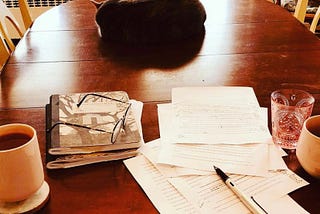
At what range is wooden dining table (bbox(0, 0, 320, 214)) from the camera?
29.3 inches

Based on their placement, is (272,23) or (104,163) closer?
(104,163)

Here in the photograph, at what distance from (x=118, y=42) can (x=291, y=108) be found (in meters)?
0.67

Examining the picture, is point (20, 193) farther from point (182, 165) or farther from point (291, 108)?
point (291, 108)

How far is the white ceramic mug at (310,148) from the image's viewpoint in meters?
0.73

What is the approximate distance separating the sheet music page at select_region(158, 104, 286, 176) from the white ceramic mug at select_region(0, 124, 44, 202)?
0.24 meters

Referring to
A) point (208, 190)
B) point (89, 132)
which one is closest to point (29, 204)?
point (89, 132)

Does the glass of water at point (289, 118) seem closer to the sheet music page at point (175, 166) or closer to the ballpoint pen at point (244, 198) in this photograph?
the sheet music page at point (175, 166)

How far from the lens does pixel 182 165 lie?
799mm

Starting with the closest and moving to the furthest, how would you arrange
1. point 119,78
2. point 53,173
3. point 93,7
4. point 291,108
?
point 53,173 < point 291,108 < point 119,78 < point 93,7

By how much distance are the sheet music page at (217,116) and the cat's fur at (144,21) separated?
344 mm

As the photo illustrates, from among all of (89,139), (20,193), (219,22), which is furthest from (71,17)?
(20,193)

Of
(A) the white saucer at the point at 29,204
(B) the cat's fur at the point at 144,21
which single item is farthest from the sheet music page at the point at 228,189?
(B) the cat's fur at the point at 144,21

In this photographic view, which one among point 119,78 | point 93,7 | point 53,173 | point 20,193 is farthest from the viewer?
point 93,7

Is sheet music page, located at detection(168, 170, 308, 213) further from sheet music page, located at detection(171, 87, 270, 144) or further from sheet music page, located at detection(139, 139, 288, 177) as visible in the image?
sheet music page, located at detection(171, 87, 270, 144)
